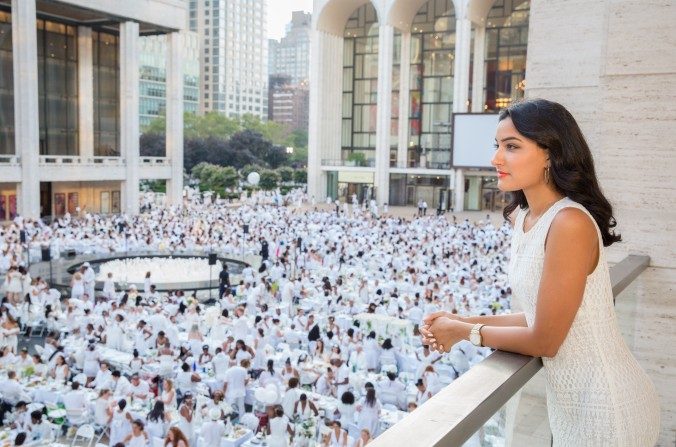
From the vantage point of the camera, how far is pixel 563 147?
185cm

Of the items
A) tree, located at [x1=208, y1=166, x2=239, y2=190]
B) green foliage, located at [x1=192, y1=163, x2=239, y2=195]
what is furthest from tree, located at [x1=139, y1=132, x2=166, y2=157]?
tree, located at [x1=208, y1=166, x2=239, y2=190]

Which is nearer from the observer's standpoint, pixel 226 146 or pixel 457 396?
pixel 457 396

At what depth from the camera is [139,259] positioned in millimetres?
24719

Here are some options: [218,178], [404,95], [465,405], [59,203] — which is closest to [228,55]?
[218,178]

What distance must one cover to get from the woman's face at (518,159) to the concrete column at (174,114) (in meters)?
44.8

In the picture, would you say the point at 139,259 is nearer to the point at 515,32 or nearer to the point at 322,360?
the point at 322,360

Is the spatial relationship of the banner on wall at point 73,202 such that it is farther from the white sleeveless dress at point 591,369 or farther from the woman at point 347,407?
the white sleeveless dress at point 591,369

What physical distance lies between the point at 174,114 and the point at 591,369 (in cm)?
4584

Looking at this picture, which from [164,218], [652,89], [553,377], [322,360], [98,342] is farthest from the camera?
[164,218]

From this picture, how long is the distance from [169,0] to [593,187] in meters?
45.5

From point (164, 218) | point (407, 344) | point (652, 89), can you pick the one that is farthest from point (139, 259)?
point (652, 89)

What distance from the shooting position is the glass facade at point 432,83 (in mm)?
55188

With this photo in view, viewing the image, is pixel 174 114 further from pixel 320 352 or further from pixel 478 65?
pixel 320 352

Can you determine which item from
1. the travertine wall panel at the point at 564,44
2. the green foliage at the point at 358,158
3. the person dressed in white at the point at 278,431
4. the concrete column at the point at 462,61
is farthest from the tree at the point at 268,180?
the travertine wall panel at the point at 564,44
